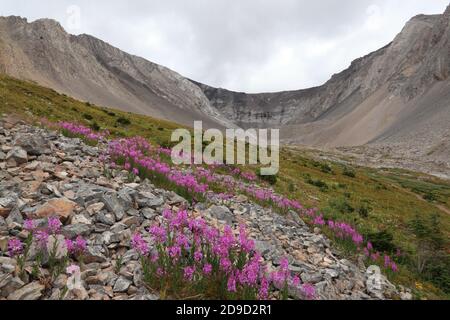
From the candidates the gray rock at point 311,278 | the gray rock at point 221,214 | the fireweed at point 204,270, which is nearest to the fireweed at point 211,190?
the gray rock at point 221,214

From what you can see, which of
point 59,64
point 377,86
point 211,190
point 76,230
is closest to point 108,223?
point 76,230

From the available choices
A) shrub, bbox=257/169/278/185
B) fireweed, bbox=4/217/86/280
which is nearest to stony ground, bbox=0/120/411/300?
fireweed, bbox=4/217/86/280

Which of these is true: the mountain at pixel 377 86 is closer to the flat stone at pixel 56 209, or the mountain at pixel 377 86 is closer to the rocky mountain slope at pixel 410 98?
the rocky mountain slope at pixel 410 98

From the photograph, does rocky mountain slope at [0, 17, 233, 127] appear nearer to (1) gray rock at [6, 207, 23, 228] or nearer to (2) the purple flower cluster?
(1) gray rock at [6, 207, 23, 228]

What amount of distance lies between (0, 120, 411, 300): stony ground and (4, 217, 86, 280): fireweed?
0.42 feet

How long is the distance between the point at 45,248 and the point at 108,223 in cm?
163

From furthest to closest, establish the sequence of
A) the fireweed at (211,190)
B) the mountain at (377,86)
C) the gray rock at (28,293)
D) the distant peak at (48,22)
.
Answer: the distant peak at (48,22), the mountain at (377,86), the fireweed at (211,190), the gray rock at (28,293)

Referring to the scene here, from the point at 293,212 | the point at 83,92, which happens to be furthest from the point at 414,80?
the point at 293,212

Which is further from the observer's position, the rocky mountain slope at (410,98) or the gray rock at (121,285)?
the rocky mountain slope at (410,98)

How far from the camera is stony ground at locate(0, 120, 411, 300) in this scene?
4.57 meters

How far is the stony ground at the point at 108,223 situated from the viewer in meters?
4.57

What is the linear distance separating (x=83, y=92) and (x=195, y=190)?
492 feet

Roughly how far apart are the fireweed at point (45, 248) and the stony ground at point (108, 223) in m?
0.13

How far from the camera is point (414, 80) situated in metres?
152
